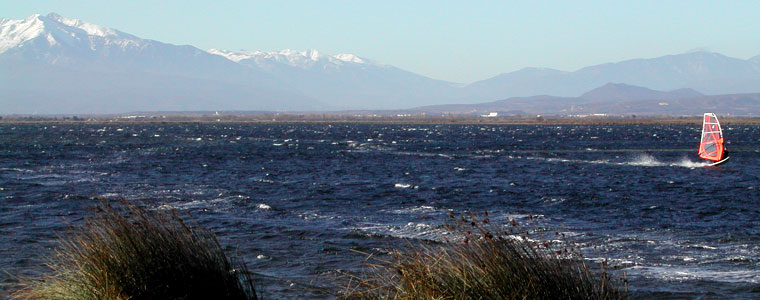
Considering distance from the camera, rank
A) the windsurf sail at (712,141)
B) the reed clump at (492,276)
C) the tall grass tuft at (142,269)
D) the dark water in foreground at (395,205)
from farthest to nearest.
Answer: the windsurf sail at (712,141) → the dark water in foreground at (395,205) → the tall grass tuft at (142,269) → the reed clump at (492,276)

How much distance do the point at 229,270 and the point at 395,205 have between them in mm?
21629

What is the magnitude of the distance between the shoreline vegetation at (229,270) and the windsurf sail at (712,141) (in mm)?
54157

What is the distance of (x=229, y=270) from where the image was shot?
1348 centimetres

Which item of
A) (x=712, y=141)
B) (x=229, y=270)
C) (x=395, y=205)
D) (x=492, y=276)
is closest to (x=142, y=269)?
(x=229, y=270)

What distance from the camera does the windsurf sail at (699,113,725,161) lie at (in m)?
62.9

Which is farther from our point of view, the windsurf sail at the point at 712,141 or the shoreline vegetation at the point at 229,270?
the windsurf sail at the point at 712,141

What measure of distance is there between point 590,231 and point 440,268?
661 inches

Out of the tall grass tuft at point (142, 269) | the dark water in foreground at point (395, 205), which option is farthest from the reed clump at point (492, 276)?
the dark water in foreground at point (395, 205)

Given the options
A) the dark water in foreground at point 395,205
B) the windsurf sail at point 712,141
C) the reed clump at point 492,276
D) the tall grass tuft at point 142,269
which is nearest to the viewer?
the reed clump at point 492,276

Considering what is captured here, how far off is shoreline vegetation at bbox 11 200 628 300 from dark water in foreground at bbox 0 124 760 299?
4697mm

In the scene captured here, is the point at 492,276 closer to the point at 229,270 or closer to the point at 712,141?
the point at 229,270

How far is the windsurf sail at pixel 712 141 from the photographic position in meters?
62.9

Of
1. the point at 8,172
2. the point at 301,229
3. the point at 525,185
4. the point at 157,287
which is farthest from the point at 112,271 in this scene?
the point at 8,172

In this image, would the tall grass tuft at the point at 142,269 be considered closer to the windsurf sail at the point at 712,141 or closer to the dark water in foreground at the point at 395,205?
the dark water in foreground at the point at 395,205
